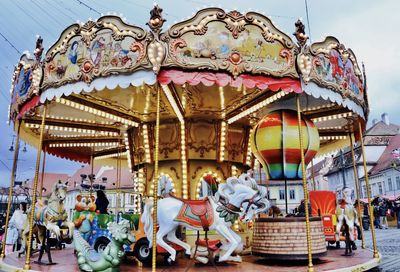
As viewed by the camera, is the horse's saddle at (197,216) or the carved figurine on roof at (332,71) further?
the carved figurine on roof at (332,71)

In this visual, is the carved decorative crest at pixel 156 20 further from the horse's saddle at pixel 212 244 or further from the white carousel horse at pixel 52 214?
the horse's saddle at pixel 212 244

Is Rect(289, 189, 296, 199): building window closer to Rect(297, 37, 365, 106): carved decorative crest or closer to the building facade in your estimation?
the building facade

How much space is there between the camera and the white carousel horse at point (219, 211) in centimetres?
659

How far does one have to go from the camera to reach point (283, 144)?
293 inches

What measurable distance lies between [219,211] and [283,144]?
2.03 metres

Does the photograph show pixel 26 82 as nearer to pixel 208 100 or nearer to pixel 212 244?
pixel 208 100

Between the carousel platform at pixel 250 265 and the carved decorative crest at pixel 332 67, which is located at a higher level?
the carved decorative crest at pixel 332 67

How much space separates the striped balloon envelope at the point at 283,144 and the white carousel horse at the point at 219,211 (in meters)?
1.07

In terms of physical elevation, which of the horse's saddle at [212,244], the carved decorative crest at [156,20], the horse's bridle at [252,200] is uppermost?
the carved decorative crest at [156,20]

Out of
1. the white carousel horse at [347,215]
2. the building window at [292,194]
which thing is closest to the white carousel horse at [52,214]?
the white carousel horse at [347,215]

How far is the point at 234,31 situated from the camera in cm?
645

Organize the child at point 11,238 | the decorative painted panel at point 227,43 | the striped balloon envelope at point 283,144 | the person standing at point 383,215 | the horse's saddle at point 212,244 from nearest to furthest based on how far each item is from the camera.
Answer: the decorative painted panel at point 227,43 < the horse's saddle at point 212,244 < the striped balloon envelope at point 283,144 < the child at point 11,238 < the person standing at point 383,215

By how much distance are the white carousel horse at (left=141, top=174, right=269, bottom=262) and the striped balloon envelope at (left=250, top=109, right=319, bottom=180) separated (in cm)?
107

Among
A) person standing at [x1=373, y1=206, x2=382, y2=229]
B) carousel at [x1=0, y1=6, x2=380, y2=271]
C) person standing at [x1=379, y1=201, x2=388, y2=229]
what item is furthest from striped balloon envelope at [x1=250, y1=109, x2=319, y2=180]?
person standing at [x1=373, y1=206, x2=382, y2=229]
